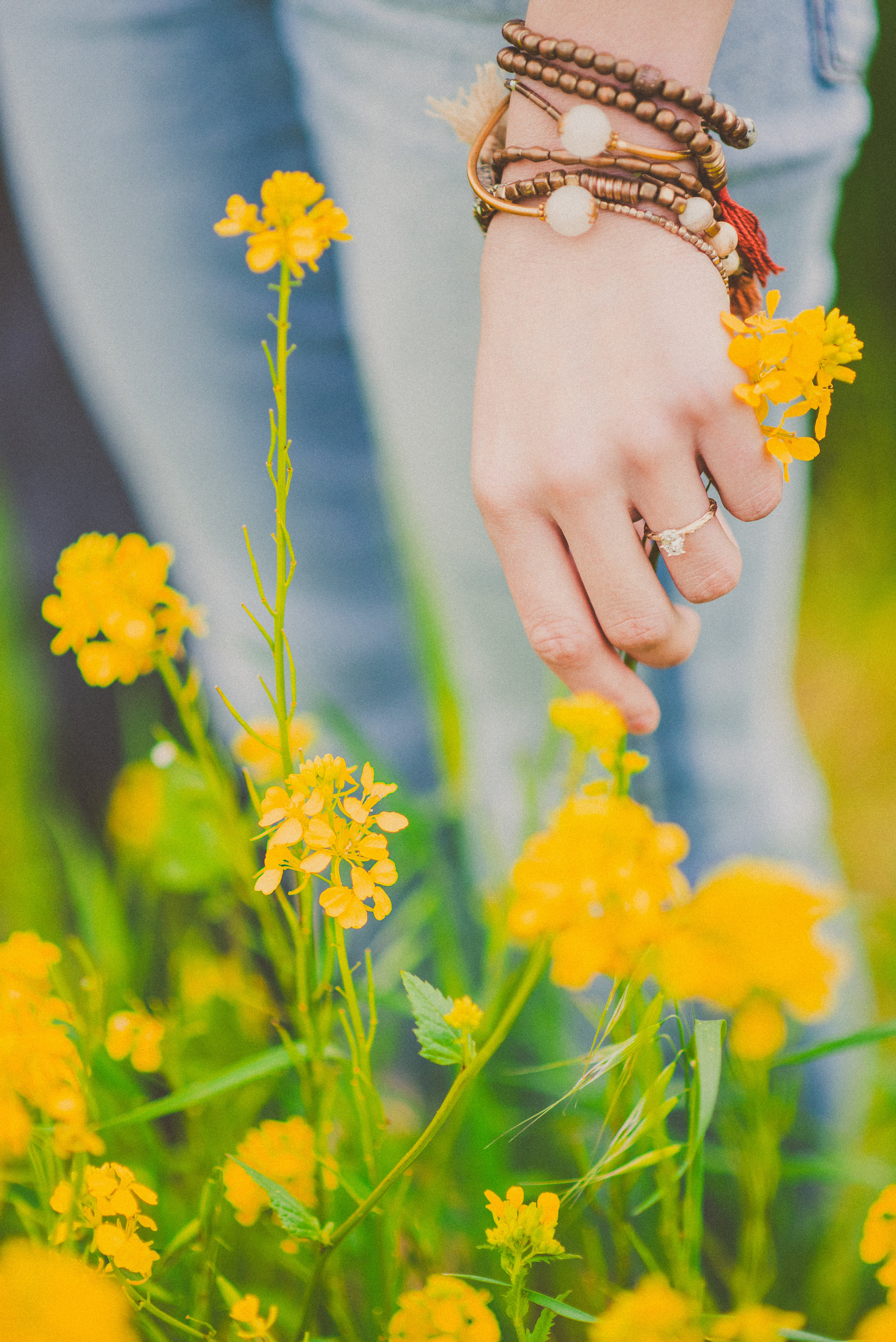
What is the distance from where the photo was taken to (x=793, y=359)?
351mm

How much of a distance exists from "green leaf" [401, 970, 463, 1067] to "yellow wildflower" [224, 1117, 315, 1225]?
0.12m

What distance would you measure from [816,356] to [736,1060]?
31 centimetres

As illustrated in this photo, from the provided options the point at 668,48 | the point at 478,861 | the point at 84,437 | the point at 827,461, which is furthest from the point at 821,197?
the point at 84,437

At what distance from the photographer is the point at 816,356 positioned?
34 cm

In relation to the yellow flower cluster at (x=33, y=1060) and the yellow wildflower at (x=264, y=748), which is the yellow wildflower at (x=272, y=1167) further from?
the yellow wildflower at (x=264, y=748)

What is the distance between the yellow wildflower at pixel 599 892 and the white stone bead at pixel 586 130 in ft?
0.95

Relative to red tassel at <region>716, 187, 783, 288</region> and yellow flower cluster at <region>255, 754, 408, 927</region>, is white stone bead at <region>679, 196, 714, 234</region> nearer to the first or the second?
red tassel at <region>716, 187, 783, 288</region>

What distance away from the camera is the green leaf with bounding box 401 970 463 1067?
33 centimetres

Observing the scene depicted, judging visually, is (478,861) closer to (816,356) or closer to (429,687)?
(429,687)

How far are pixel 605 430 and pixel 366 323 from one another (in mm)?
321

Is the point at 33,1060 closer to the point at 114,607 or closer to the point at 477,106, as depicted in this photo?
the point at 114,607

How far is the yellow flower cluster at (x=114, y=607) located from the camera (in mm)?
406

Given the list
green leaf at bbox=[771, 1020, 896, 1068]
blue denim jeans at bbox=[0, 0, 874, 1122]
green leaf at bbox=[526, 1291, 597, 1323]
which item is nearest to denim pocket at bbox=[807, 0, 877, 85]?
blue denim jeans at bbox=[0, 0, 874, 1122]

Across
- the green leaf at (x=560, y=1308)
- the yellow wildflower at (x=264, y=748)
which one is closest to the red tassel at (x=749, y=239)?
the yellow wildflower at (x=264, y=748)
